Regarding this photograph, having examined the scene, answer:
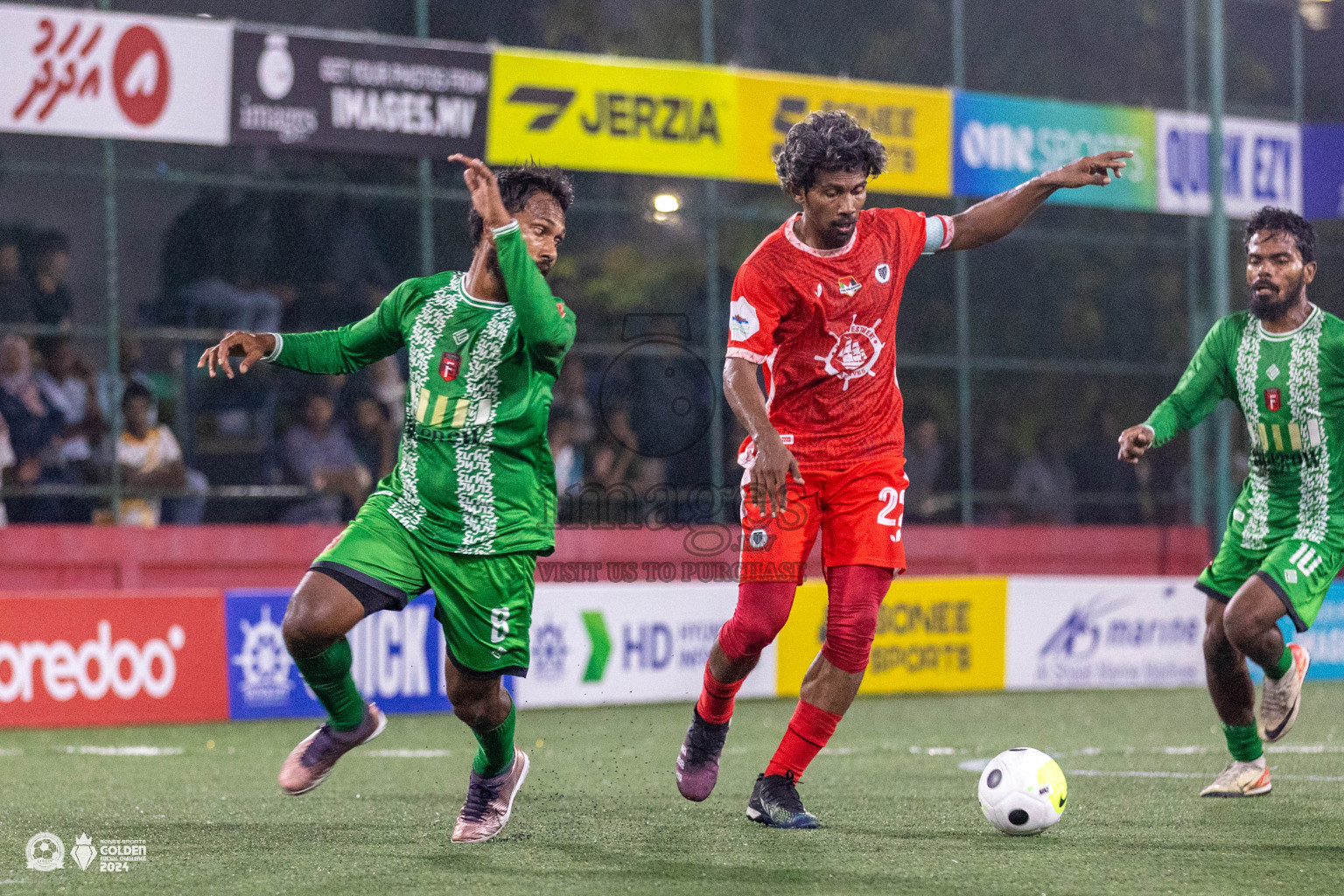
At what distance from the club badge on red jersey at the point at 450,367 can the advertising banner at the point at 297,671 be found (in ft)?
17.5

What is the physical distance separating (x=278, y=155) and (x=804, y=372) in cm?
917

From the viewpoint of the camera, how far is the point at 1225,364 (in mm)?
7020

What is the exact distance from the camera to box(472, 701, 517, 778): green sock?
560 centimetres

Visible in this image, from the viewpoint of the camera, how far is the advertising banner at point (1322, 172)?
16703 mm

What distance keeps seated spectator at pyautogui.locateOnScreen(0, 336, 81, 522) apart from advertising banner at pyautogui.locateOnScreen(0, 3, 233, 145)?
1.67 meters

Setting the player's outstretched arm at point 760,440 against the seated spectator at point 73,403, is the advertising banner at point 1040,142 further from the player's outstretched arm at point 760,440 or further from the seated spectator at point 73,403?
the player's outstretched arm at point 760,440

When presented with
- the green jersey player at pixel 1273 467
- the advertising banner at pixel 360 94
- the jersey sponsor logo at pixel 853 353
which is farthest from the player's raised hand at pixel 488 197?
the advertising banner at pixel 360 94

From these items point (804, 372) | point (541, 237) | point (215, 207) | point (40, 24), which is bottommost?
point (804, 372)

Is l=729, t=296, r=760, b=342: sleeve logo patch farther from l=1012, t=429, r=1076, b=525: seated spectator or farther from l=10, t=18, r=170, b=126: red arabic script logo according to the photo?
l=1012, t=429, r=1076, b=525: seated spectator

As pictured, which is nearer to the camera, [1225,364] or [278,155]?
[1225,364]

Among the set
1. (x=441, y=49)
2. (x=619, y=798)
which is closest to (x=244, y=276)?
(x=441, y=49)

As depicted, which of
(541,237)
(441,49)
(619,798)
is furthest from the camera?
(441,49)

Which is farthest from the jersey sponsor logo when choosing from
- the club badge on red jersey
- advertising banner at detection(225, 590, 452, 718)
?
advertising banner at detection(225, 590, 452, 718)

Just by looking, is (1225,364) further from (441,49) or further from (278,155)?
(278,155)
